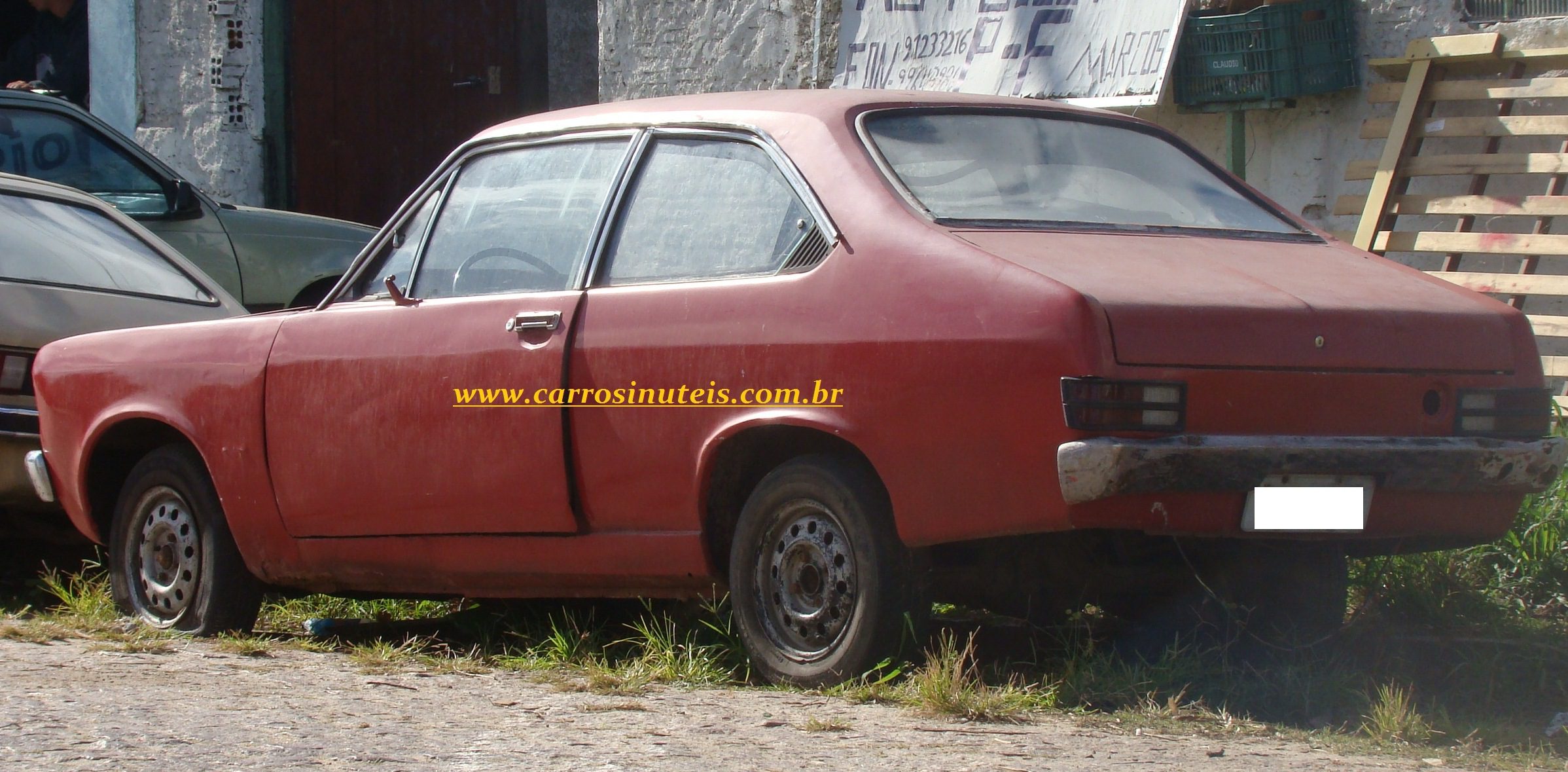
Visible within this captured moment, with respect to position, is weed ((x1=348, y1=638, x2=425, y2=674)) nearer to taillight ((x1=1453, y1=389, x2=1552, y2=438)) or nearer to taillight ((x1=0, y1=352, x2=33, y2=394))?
taillight ((x1=0, y1=352, x2=33, y2=394))

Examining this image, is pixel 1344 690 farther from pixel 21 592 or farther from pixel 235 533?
pixel 21 592

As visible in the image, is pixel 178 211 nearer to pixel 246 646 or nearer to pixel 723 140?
pixel 246 646

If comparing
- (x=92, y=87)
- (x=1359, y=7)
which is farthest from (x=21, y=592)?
(x=92, y=87)

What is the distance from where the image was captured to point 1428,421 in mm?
3801

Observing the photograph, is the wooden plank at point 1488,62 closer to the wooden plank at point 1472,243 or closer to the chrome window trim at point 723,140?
the wooden plank at point 1472,243

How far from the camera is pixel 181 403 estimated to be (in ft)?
17.1

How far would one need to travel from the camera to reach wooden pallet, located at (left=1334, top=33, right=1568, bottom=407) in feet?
22.5

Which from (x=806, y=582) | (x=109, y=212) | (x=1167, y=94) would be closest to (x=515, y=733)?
(x=806, y=582)

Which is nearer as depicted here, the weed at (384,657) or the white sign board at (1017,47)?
the weed at (384,657)

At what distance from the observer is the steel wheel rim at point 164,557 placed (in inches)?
207

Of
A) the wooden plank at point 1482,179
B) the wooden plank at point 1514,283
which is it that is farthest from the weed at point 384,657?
the wooden plank at point 1482,179

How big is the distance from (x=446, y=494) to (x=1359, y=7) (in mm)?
4729

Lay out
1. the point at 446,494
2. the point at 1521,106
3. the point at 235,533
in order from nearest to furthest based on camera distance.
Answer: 1. the point at 446,494
2. the point at 235,533
3. the point at 1521,106

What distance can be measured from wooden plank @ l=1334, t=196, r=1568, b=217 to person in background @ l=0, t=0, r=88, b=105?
30.2 ft
